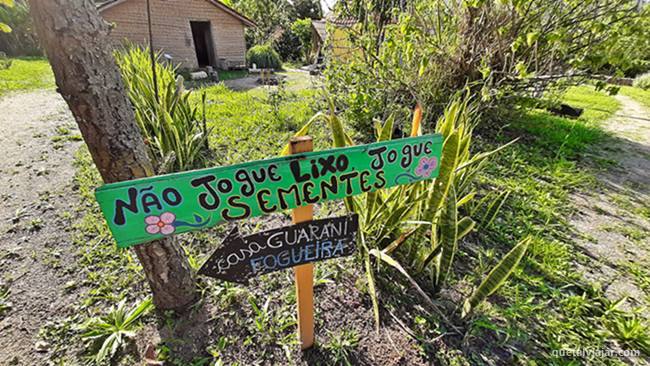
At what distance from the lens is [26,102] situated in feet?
16.5

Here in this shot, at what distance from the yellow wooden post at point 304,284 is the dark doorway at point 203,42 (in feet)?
A: 44.5

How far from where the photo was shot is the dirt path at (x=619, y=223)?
163cm

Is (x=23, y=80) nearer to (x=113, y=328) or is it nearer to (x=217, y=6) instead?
(x=217, y=6)

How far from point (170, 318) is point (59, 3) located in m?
1.35

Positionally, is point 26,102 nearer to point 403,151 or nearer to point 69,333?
point 69,333

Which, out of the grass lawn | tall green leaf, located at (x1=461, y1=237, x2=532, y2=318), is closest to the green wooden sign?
tall green leaf, located at (x1=461, y1=237, x2=532, y2=318)

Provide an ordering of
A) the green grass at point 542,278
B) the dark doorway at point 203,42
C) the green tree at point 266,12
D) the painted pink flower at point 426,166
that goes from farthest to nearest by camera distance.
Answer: the green tree at point 266,12
the dark doorway at point 203,42
the green grass at point 542,278
the painted pink flower at point 426,166

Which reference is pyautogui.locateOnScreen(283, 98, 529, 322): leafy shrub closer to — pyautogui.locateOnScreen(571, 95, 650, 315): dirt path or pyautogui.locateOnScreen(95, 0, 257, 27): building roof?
pyautogui.locateOnScreen(571, 95, 650, 315): dirt path

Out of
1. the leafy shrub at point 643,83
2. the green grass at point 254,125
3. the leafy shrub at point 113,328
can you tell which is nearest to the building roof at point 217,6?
the green grass at point 254,125

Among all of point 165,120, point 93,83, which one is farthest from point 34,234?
point 93,83

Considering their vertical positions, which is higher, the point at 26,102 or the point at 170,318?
the point at 26,102

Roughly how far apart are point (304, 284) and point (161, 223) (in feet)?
1.97

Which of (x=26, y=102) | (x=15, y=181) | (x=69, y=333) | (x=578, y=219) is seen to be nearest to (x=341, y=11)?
(x=578, y=219)

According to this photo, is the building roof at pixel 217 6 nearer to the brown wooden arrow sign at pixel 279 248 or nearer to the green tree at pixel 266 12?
the green tree at pixel 266 12
